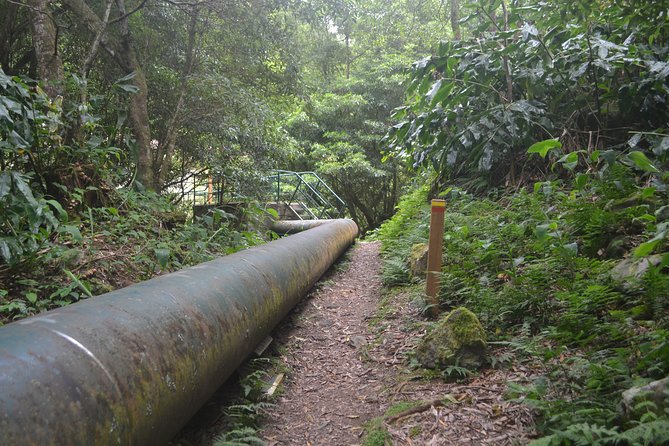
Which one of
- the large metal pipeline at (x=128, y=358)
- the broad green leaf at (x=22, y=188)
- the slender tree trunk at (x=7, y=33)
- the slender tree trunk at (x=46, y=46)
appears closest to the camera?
the large metal pipeline at (x=128, y=358)

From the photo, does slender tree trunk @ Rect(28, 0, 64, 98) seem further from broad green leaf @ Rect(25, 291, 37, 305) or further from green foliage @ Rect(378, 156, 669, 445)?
green foliage @ Rect(378, 156, 669, 445)

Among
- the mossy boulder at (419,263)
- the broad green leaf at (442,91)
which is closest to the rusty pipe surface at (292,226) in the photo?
the mossy boulder at (419,263)

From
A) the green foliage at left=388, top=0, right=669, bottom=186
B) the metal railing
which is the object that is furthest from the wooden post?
the metal railing

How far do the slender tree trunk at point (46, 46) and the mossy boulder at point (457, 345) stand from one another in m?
4.61

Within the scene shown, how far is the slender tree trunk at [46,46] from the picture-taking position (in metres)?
4.47

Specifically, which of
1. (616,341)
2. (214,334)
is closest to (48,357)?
(214,334)

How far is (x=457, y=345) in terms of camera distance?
2570mm

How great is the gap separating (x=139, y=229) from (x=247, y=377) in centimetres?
285

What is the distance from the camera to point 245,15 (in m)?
7.05

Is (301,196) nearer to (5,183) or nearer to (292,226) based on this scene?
(292,226)

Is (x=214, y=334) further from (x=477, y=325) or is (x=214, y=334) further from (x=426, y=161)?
(x=426, y=161)

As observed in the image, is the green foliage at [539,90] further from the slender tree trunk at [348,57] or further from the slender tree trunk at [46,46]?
the slender tree trunk at [348,57]

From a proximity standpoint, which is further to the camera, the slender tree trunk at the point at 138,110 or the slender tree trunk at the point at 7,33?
the slender tree trunk at the point at 138,110

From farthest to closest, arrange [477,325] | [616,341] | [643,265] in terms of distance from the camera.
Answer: [477,325] → [643,265] → [616,341]
